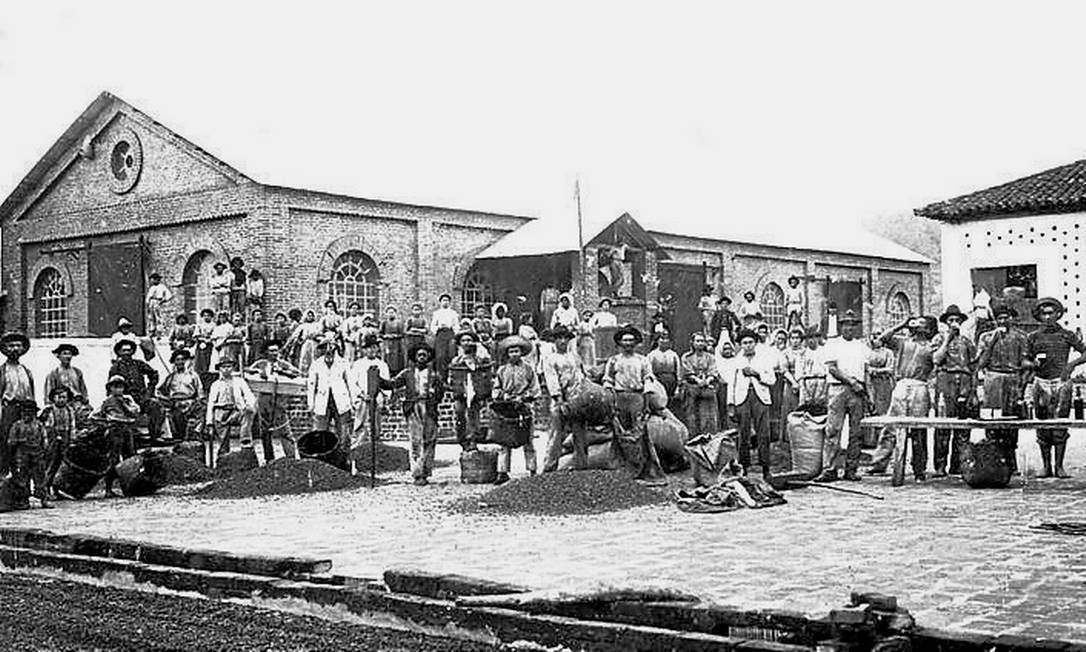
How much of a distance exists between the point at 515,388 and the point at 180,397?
19.9 feet

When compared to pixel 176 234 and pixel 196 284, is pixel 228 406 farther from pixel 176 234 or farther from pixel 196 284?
pixel 176 234

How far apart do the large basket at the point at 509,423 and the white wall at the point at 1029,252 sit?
46.1ft

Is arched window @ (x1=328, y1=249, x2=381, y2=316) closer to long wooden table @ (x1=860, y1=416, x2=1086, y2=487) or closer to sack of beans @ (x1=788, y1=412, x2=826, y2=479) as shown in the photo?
sack of beans @ (x1=788, y1=412, x2=826, y2=479)

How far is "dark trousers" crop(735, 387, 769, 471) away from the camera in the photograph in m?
17.1

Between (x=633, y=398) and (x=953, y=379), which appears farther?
(x=953, y=379)

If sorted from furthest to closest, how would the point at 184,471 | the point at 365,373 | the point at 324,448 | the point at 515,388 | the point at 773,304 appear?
the point at 773,304 < the point at 365,373 < the point at 324,448 < the point at 184,471 < the point at 515,388

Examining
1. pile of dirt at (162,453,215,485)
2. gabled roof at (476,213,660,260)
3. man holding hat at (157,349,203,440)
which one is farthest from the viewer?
gabled roof at (476,213,660,260)

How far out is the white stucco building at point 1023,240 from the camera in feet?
84.4

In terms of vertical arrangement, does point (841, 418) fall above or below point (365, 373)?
below

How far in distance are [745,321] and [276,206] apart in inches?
388

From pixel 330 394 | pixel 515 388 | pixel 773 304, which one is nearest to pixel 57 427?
pixel 330 394

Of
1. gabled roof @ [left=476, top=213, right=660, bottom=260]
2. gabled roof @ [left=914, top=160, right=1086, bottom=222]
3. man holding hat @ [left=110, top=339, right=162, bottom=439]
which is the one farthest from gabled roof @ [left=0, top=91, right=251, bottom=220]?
gabled roof @ [left=914, top=160, right=1086, bottom=222]

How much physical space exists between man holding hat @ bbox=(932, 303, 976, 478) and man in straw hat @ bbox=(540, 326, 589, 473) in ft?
14.1

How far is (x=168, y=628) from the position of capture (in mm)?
7883
